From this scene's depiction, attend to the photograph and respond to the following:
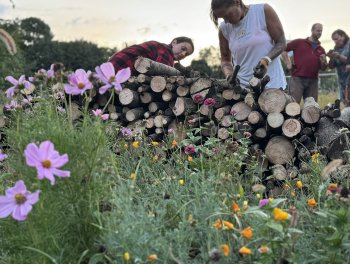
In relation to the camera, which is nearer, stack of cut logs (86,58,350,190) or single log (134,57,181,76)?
stack of cut logs (86,58,350,190)

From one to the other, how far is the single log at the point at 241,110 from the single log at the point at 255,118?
0.19ft

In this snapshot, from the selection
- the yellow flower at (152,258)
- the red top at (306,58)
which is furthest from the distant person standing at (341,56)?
the yellow flower at (152,258)

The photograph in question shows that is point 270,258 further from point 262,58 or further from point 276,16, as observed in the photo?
point 276,16

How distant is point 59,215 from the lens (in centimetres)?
197

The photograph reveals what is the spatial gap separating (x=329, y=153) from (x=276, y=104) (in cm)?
58

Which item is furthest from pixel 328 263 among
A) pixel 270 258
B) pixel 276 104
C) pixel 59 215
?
pixel 276 104

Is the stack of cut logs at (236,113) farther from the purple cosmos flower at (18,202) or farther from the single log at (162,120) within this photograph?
the purple cosmos flower at (18,202)

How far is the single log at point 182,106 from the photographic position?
4.55 m

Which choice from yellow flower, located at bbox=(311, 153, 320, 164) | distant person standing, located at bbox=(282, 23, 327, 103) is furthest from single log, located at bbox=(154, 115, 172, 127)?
distant person standing, located at bbox=(282, 23, 327, 103)

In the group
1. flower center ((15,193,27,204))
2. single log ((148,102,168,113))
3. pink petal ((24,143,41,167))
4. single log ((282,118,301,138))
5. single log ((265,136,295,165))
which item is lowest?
single log ((265,136,295,165))

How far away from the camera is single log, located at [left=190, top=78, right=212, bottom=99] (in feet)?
15.1

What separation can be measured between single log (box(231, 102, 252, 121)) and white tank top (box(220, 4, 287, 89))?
0.30 meters

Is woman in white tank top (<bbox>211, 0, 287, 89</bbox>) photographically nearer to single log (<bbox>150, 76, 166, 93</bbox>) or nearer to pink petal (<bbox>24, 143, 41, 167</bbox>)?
single log (<bbox>150, 76, 166, 93</bbox>)

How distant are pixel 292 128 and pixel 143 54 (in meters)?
1.77
